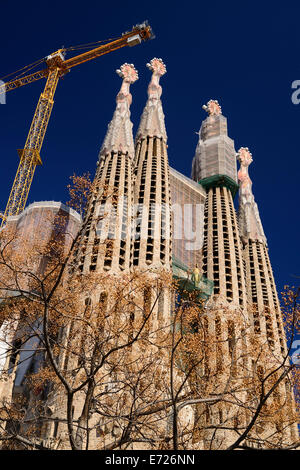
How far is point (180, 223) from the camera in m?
67.8

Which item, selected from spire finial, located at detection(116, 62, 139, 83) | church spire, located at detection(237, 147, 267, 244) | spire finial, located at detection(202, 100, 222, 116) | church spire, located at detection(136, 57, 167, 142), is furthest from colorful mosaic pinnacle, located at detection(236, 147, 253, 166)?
spire finial, located at detection(116, 62, 139, 83)

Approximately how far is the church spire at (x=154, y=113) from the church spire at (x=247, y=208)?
17.3 meters

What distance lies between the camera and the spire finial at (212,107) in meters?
85.1

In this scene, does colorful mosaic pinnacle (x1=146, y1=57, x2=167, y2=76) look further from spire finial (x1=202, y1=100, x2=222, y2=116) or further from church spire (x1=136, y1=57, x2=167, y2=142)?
spire finial (x1=202, y1=100, x2=222, y2=116)

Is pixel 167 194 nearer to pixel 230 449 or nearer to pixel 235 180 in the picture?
pixel 235 180

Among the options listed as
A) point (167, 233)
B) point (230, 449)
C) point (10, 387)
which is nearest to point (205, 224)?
point (167, 233)

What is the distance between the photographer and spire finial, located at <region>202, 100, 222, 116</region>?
85.1 metres

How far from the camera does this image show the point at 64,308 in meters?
21.6

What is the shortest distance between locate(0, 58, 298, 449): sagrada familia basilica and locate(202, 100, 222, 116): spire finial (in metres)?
3.30

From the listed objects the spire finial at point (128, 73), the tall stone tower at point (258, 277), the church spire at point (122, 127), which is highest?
the spire finial at point (128, 73)

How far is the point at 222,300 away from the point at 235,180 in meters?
23.7

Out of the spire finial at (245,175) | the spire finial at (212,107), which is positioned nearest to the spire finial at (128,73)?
the spire finial at (212,107)

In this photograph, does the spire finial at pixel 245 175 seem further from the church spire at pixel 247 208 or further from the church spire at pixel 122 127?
the church spire at pixel 122 127

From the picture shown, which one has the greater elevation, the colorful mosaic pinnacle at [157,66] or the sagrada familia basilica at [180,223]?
the colorful mosaic pinnacle at [157,66]
